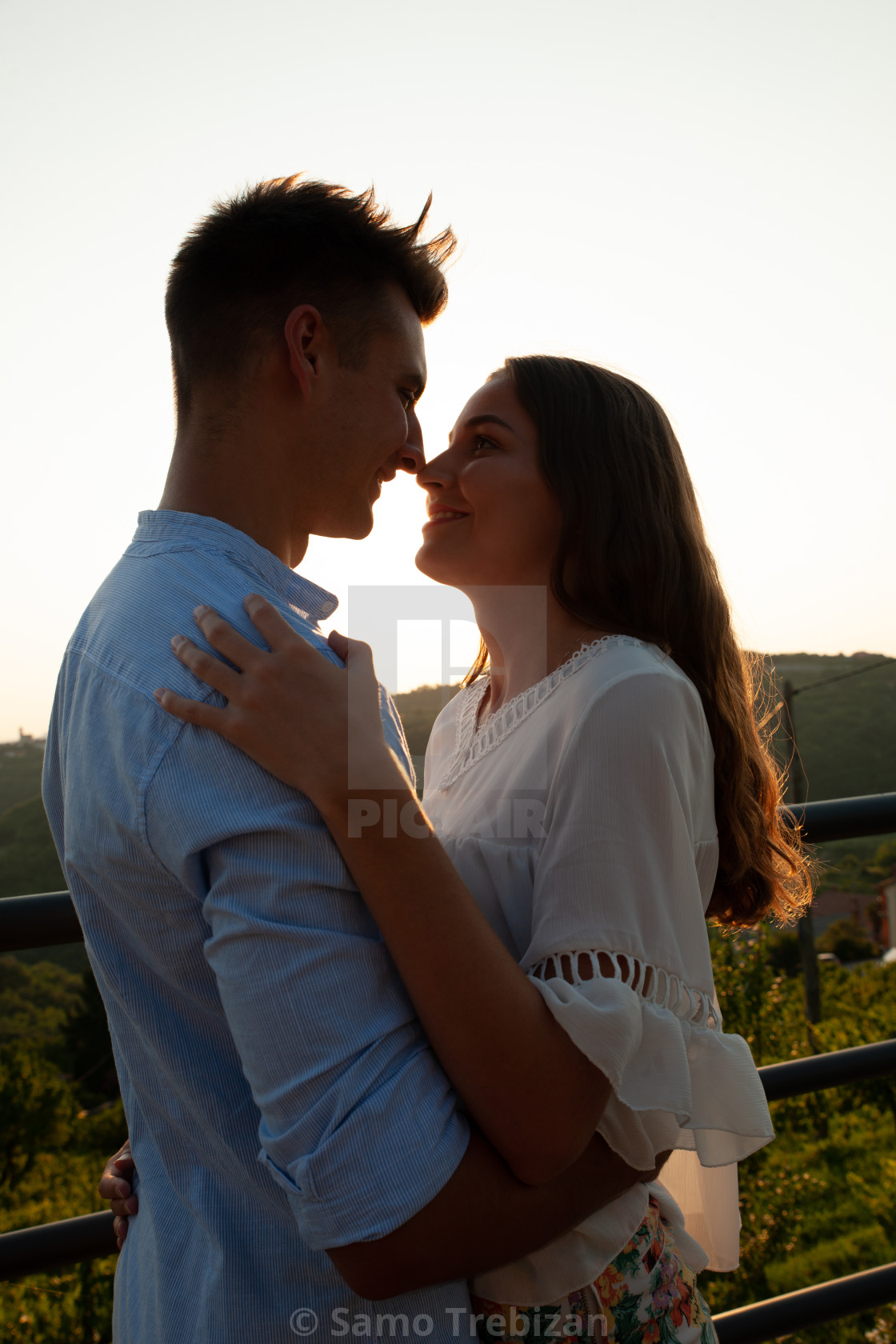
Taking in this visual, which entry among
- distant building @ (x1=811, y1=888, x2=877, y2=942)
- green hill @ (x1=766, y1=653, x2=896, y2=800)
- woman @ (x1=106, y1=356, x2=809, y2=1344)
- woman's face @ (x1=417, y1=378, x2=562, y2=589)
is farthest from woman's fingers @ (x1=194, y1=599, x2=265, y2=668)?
distant building @ (x1=811, y1=888, x2=877, y2=942)

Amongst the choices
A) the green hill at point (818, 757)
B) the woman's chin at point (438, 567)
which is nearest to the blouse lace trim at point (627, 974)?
the woman's chin at point (438, 567)

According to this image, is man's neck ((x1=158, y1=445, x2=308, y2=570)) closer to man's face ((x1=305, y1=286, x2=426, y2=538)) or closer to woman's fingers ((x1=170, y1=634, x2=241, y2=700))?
man's face ((x1=305, y1=286, x2=426, y2=538))

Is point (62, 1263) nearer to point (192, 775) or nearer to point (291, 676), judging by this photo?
point (192, 775)

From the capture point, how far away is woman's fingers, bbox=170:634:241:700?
3.37ft

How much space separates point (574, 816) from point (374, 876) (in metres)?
0.38

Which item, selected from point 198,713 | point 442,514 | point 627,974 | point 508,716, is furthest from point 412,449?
point 627,974

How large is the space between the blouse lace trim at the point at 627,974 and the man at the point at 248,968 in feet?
0.71

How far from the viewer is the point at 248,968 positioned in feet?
3.01

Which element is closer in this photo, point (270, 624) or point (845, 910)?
point (270, 624)

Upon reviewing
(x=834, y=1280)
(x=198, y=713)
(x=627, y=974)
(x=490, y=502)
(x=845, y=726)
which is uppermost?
(x=845, y=726)

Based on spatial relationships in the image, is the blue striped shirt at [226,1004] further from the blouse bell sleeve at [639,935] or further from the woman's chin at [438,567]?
the woman's chin at [438,567]

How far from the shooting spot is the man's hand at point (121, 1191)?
131 centimetres

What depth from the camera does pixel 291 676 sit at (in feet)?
3.49

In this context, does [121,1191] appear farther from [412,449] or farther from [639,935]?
[412,449]
